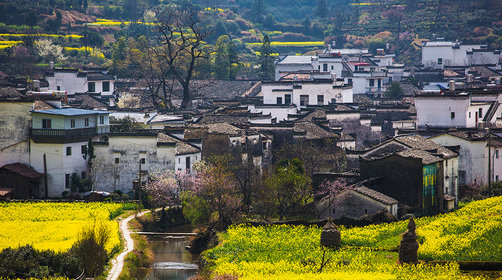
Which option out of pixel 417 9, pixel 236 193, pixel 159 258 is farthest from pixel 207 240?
pixel 417 9

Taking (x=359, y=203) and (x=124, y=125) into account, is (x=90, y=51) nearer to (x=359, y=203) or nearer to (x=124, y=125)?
(x=124, y=125)

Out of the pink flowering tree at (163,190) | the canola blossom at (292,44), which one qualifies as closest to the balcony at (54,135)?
the pink flowering tree at (163,190)

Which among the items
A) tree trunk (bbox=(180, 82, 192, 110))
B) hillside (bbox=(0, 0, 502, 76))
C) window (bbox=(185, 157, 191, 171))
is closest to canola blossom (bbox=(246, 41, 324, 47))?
hillside (bbox=(0, 0, 502, 76))

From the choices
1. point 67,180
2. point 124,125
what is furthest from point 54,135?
point 124,125

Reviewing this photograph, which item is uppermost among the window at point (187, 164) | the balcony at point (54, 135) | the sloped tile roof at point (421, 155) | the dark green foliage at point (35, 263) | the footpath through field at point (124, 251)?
the balcony at point (54, 135)

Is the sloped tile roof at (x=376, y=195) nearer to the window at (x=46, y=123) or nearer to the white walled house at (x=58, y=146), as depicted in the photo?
the white walled house at (x=58, y=146)

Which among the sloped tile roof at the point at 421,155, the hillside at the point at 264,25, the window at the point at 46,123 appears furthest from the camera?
the hillside at the point at 264,25

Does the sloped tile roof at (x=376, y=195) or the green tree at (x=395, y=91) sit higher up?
the green tree at (x=395, y=91)
